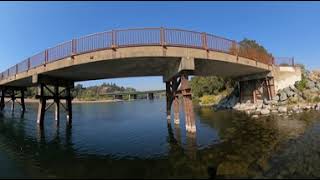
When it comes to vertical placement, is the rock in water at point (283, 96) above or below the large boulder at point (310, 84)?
below

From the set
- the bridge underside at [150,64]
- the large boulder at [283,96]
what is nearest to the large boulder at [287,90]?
the large boulder at [283,96]

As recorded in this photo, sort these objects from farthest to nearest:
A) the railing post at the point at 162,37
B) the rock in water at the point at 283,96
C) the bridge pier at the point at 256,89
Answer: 1. the bridge pier at the point at 256,89
2. the rock in water at the point at 283,96
3. the railing post at the point at 162,37

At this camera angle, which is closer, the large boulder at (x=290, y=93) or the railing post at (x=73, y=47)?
the railing post at (x=73, y=47)

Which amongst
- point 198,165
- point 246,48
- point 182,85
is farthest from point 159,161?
point 246,48

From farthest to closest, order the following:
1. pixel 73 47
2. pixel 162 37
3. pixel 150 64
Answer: pixel 150 64 → pixel 73 47 → pixel 162 37

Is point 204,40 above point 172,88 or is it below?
above

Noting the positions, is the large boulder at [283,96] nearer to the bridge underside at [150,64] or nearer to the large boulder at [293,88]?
the large boulder at [293,88]

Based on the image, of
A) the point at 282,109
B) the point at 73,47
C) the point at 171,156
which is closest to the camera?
the point at 171,156

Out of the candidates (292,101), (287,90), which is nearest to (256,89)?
(287,90)

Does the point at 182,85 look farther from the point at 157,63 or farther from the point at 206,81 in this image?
the point at 206,81

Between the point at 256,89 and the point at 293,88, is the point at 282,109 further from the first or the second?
the point at 256,89

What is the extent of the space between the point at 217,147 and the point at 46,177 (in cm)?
999

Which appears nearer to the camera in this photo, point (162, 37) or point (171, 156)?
point (171, 156)

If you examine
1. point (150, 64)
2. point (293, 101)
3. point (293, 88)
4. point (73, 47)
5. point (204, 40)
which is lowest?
point (293, 101)
